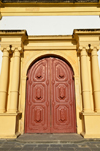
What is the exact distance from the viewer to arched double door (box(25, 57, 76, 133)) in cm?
493

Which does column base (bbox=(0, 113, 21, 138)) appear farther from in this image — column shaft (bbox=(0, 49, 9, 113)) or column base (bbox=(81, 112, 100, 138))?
column base (bbox=(81, 112, 100, 138))

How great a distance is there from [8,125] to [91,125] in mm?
2832

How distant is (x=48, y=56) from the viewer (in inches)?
220

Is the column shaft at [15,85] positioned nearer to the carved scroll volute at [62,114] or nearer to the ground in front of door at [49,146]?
the ground in front of door at [49,146]

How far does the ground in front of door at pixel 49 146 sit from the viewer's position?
3.35m

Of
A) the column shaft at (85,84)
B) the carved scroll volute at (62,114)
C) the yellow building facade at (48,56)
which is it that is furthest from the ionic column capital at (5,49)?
the carved scroll volute at (62,114)

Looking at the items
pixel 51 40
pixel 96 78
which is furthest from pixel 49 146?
pixel 51 40

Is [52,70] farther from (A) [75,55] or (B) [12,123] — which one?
(B) [12,123]

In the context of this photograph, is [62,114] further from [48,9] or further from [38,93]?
[48,9]

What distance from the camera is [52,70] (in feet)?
17.6

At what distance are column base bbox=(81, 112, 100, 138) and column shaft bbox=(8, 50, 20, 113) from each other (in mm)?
2499

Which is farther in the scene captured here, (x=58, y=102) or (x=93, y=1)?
(x=93, y=1)

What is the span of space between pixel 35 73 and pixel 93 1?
14.1 ft

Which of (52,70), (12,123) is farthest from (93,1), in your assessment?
(12,123)
